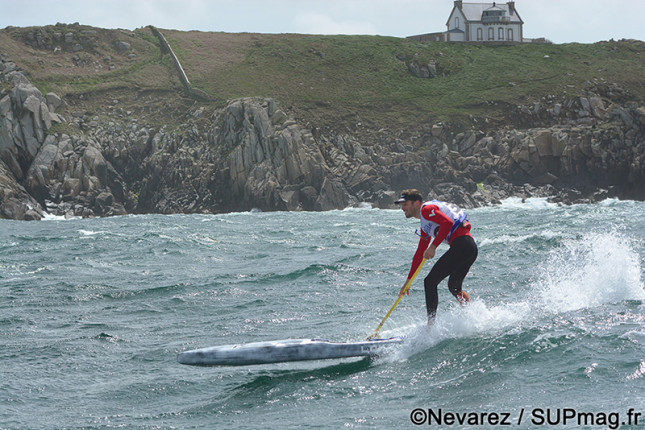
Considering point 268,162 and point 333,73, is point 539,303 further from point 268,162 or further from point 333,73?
point 333,73

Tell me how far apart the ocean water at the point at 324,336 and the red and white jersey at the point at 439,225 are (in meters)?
1.30

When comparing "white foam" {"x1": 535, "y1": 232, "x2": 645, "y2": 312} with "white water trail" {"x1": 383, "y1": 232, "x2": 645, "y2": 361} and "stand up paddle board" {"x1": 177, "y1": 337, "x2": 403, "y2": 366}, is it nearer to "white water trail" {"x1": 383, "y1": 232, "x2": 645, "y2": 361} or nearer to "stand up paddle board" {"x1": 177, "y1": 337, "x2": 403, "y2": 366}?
"white water trail" {"x1": 383, "y1": 232, "x2": 645, "y2": 361}

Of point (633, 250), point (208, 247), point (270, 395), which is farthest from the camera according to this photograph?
point (208, 247)

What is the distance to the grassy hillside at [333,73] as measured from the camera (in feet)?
213

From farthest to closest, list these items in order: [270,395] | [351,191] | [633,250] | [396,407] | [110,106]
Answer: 1. [110,106]
2. [351,191]
3. [633,250]
4. [270,395]
5. [396,407]

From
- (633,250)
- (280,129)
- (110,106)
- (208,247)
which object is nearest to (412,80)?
(280,129)

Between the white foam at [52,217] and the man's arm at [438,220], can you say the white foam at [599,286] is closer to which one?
the man's arm at [438,220]

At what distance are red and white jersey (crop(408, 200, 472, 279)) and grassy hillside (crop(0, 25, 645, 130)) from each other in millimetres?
49248

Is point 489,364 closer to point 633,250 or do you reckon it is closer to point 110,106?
point 633,250

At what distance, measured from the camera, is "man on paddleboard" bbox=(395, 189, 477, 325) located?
1160cm

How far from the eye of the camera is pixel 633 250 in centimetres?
2142

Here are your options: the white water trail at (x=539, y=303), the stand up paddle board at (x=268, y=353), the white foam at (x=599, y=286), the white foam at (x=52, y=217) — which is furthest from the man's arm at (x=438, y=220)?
→ the white foam at (x=52, y=217)

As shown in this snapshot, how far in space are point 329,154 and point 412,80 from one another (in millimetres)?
22048

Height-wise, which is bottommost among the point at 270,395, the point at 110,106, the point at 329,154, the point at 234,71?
the point at 270,395
